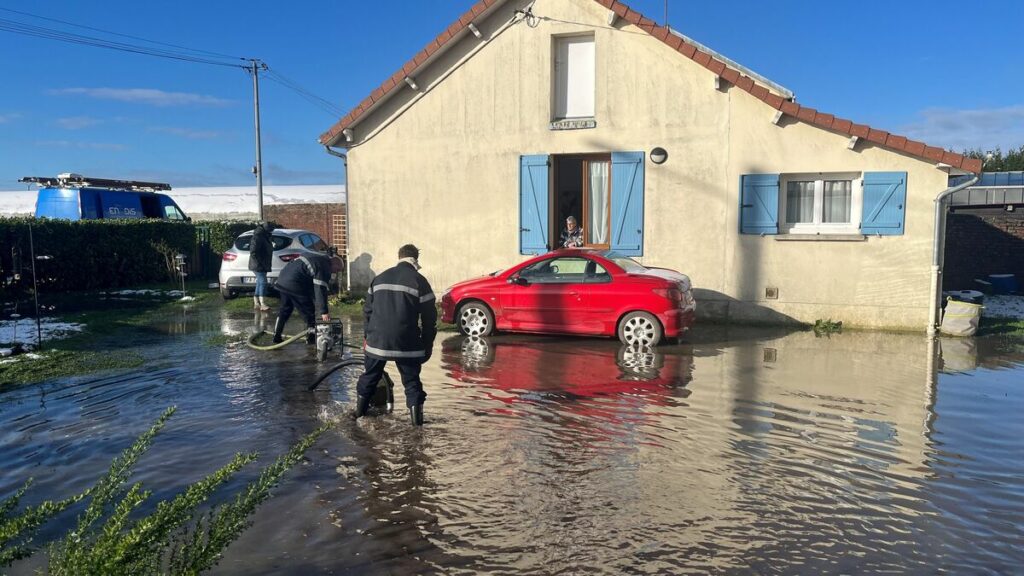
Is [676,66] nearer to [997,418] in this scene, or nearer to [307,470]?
[997,418]

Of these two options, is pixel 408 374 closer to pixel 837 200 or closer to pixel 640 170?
pixel 640 170

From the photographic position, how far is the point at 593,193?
14.2m

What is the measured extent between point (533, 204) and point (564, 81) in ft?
7.97

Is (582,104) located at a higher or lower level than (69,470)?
higher

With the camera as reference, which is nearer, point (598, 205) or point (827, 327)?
point (827, 327)

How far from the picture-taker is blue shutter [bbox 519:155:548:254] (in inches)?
549

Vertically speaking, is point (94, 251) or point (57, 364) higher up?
point (94, 251)

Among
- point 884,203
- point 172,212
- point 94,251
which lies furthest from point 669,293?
point 172,212

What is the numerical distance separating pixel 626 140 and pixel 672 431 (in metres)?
8.11

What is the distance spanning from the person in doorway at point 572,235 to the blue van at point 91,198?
13895mm

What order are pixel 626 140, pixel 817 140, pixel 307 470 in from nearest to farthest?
pixel 307 470, pixel 817 140, pixel 626 140

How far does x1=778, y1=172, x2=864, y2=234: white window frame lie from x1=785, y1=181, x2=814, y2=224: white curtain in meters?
0.06

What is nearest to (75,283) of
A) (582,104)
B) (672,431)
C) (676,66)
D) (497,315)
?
(497,315)

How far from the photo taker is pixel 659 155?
13.3 metres
